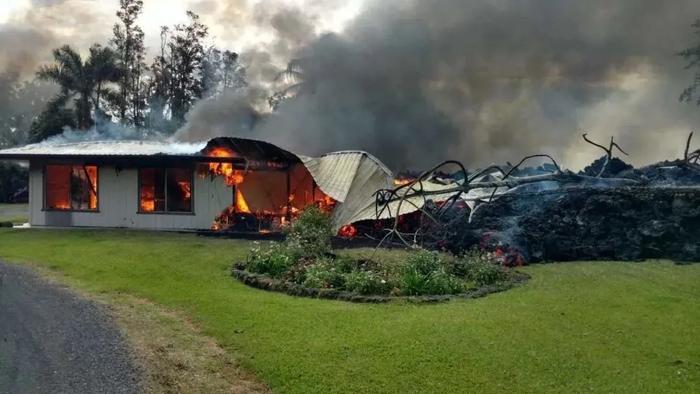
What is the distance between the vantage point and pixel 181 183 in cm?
1853

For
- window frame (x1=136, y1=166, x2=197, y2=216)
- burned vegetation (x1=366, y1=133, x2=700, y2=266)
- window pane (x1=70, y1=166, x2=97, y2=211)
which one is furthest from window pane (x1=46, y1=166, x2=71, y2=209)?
burned vegetation (x1=366, y1=133, x2=700, y2=266)

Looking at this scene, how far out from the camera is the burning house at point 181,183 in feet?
58.0

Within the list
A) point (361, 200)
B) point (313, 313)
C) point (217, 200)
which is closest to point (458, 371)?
point (313, 313)

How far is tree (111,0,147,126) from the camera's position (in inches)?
1578

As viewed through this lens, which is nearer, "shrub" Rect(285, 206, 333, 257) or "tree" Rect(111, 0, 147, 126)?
"shrub" Rect(285, 206, 333, 257)

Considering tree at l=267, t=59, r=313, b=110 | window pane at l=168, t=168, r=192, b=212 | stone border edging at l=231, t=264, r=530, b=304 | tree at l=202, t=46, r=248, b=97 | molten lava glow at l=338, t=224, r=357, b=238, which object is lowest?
stone border edging at l=231, t=264, r=530, b=304

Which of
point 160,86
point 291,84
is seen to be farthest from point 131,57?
point 291,84

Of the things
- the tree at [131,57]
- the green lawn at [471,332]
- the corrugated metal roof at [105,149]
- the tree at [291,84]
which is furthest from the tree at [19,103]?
the green lawn at [471,332]

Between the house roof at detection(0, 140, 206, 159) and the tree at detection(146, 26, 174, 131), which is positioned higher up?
the tree at detection(146, 26, 174, 131)

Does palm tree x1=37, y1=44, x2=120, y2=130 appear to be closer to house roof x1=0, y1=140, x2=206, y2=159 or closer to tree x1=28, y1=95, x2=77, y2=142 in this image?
tree x1=28, y1=95, x2=77, y2=142

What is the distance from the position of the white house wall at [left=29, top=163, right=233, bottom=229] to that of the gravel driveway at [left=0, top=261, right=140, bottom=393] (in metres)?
9.31

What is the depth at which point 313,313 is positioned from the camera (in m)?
7.35

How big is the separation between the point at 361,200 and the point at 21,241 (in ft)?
31.9

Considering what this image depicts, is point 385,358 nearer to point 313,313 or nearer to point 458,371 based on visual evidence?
point 458,371
